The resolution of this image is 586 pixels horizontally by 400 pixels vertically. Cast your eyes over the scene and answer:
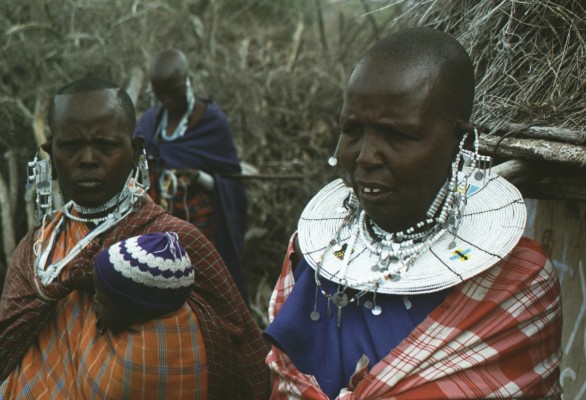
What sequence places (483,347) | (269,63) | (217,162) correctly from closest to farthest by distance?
(483,347) → (217,162) → (269,63)

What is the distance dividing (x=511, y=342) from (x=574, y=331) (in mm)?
1048

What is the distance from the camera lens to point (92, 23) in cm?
712

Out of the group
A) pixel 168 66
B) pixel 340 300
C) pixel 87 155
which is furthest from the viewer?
pixel 168 66

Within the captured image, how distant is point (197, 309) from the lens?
2.71 metres

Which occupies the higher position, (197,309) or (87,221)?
(87,221)

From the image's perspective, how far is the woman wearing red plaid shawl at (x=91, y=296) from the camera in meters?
2.54

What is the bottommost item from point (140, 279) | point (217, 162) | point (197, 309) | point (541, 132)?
point (217, 162)

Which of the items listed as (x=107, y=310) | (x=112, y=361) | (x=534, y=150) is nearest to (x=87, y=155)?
(x=107, y=310)

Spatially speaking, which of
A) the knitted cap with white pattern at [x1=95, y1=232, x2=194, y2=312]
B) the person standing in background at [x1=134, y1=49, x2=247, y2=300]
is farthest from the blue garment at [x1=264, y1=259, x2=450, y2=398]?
the person standing in background at [x1=134, y1=49, x2=247, y2=300]

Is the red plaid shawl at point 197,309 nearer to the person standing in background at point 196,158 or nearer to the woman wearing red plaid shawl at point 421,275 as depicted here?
the woman wearing red plaid shawl at point 421,275

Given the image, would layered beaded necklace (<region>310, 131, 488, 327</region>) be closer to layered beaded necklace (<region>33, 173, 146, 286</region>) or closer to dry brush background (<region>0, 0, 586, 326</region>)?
dry brush background (<region>0, 0, 586, 326</region>)

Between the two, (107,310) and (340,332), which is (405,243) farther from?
(107,310)

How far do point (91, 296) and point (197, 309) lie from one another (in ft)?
1.23

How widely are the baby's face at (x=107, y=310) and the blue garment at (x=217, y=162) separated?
114 inches
